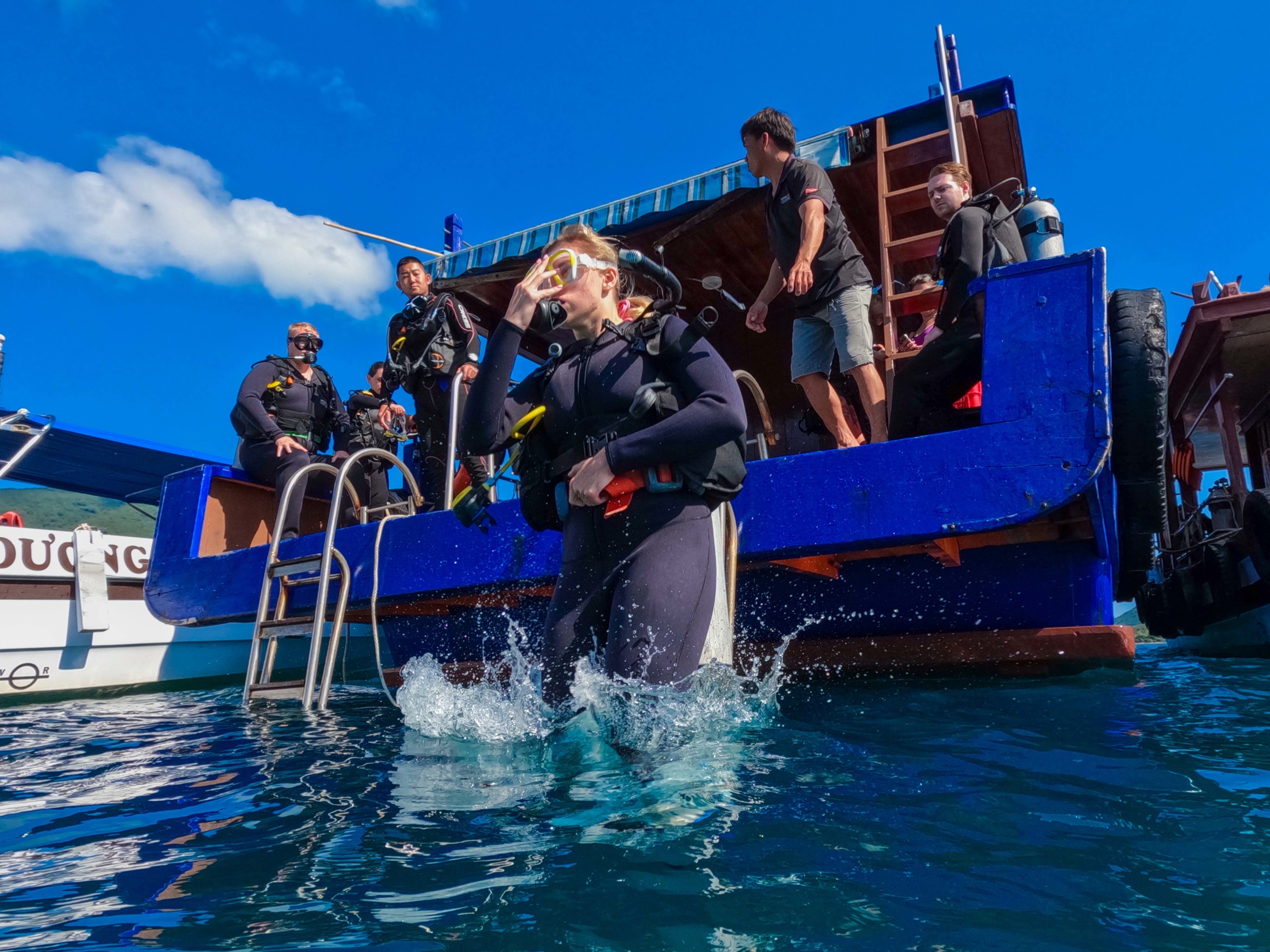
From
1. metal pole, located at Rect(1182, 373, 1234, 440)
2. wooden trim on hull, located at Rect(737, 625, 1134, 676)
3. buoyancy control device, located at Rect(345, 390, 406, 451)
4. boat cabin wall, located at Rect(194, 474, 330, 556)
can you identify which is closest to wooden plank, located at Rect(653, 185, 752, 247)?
buoyancy control device, located at Rect(345, 390, 406, 451)

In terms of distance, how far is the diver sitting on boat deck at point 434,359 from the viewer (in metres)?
5.25

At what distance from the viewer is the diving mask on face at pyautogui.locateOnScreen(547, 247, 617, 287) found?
2.42 m

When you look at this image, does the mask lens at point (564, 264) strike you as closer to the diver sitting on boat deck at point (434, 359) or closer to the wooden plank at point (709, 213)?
the diver sitting on boat deck at point (434, 359)

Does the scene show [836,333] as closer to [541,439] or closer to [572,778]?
[541,439]

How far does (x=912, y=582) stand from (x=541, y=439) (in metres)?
2.40

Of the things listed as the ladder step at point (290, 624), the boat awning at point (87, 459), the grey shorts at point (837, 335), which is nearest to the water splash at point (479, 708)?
the ladder step at point (290, 624)

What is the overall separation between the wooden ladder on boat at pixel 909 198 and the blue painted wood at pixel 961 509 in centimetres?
155

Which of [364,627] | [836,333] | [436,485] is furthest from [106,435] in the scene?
[836,333]

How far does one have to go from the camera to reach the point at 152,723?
4.08 m

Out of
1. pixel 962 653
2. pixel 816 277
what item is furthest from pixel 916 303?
pixel 962 653

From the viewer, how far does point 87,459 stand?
9359 mm

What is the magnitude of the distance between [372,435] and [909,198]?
4.53 meters

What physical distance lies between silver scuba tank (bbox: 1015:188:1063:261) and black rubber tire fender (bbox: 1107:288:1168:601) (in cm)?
37

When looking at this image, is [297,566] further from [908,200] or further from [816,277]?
[908,200]
